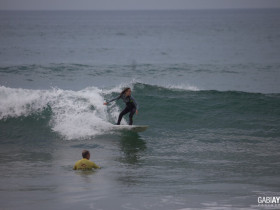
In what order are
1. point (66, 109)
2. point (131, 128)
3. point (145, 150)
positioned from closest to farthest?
point (145, 150), point (131, 128), point (66, 109)

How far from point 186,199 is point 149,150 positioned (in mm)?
4406

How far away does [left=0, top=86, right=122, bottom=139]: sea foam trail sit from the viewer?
1448cm

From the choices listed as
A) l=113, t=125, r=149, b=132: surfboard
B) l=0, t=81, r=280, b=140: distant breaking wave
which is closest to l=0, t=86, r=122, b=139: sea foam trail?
l=0, t=81, r=280, b=140: distant breaking wave

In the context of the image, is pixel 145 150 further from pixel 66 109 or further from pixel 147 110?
pixel 147 110

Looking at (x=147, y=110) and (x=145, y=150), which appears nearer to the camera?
(x=145, y=150)

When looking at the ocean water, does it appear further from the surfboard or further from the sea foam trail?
the surfboard

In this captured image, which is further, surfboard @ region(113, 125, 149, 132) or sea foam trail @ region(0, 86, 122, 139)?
sea foam trail @ region(0, 86, 122, 139)

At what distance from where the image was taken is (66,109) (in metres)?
16.0

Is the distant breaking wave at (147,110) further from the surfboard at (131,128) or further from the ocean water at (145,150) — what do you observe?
the surfboard at (131,128)

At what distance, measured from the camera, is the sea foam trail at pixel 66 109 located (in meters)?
14.5

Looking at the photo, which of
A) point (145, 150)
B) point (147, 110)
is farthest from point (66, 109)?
point (145, 150)

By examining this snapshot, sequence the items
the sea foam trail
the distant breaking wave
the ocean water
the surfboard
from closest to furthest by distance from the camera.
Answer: the ocean water < the surfboard < the sea foam trail < the distant breaking wave

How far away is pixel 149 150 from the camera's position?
12.4m

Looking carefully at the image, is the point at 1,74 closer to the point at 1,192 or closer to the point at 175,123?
the point at 175,123
